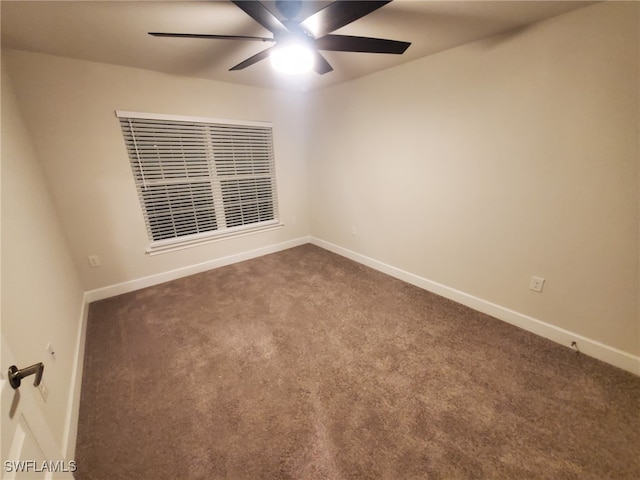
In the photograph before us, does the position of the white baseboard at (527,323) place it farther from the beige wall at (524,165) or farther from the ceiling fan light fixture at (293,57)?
the ceiling fan light fixture at (293,57)

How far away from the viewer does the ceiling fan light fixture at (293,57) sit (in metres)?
1.57

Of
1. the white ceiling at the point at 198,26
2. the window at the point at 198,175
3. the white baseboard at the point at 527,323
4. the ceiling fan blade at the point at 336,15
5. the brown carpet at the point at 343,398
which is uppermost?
the white ceiling at the point at 198,26

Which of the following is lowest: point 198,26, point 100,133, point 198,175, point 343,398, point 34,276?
point 343,398

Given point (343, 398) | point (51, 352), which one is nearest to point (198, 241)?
point (51, 352)

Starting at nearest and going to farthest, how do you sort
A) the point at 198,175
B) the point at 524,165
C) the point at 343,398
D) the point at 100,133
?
the point at 343,398
the point at 524,165
the point at 100,133
the point at 198,175

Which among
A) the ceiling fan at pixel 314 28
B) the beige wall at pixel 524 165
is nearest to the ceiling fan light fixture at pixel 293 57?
the ceiling fan at pixel 314 28

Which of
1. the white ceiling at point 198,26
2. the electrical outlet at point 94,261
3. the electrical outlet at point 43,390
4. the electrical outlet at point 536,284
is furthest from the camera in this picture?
the electrical outlet at point 94,261

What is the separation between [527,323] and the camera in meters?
2.12

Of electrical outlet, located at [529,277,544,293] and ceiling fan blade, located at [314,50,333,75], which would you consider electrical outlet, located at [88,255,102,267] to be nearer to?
Result: ceiling fan blade, located at [314,50,333,75]

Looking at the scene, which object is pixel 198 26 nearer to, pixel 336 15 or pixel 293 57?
pixel 293 57

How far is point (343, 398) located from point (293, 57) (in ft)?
7.12

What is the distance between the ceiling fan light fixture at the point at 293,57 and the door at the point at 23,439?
1833mm

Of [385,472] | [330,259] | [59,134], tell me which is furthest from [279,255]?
[385,472]

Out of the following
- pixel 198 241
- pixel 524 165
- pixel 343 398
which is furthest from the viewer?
pixel 198 241
